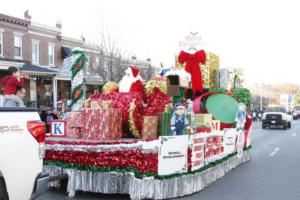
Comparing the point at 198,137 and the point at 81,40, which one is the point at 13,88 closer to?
the point at 198,137

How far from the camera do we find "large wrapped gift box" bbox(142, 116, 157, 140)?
27.9 feet

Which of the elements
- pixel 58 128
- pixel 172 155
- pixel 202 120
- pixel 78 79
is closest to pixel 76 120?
pixel 58 128

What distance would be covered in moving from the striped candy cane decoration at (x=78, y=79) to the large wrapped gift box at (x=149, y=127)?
197 cm

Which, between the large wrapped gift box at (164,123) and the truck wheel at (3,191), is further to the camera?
the large wrapped gift box at (164,123)

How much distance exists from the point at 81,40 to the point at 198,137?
29.6 m

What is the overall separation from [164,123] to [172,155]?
1.58 m

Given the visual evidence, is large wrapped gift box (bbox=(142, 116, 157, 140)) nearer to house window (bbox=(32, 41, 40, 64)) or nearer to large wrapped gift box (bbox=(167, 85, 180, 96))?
large wrapped gift box (bbox=(167, 85, 180, 96))

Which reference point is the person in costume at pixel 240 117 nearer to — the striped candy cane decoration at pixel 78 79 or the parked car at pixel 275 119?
the striped candy cane decoration at pixel 78 79

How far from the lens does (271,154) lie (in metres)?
14.2

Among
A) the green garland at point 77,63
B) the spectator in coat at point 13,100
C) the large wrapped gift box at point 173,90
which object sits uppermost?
the green garland at point 77,63

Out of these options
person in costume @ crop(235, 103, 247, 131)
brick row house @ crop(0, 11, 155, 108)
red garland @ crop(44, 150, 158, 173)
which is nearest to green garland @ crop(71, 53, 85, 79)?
red garland @ crop(44, 150, 158, 173)

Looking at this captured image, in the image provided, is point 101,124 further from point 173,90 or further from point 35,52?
point 35,52

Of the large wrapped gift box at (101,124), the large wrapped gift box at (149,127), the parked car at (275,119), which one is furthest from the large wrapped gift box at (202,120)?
the parked car at (275,119)

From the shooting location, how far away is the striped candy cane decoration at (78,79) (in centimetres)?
964
